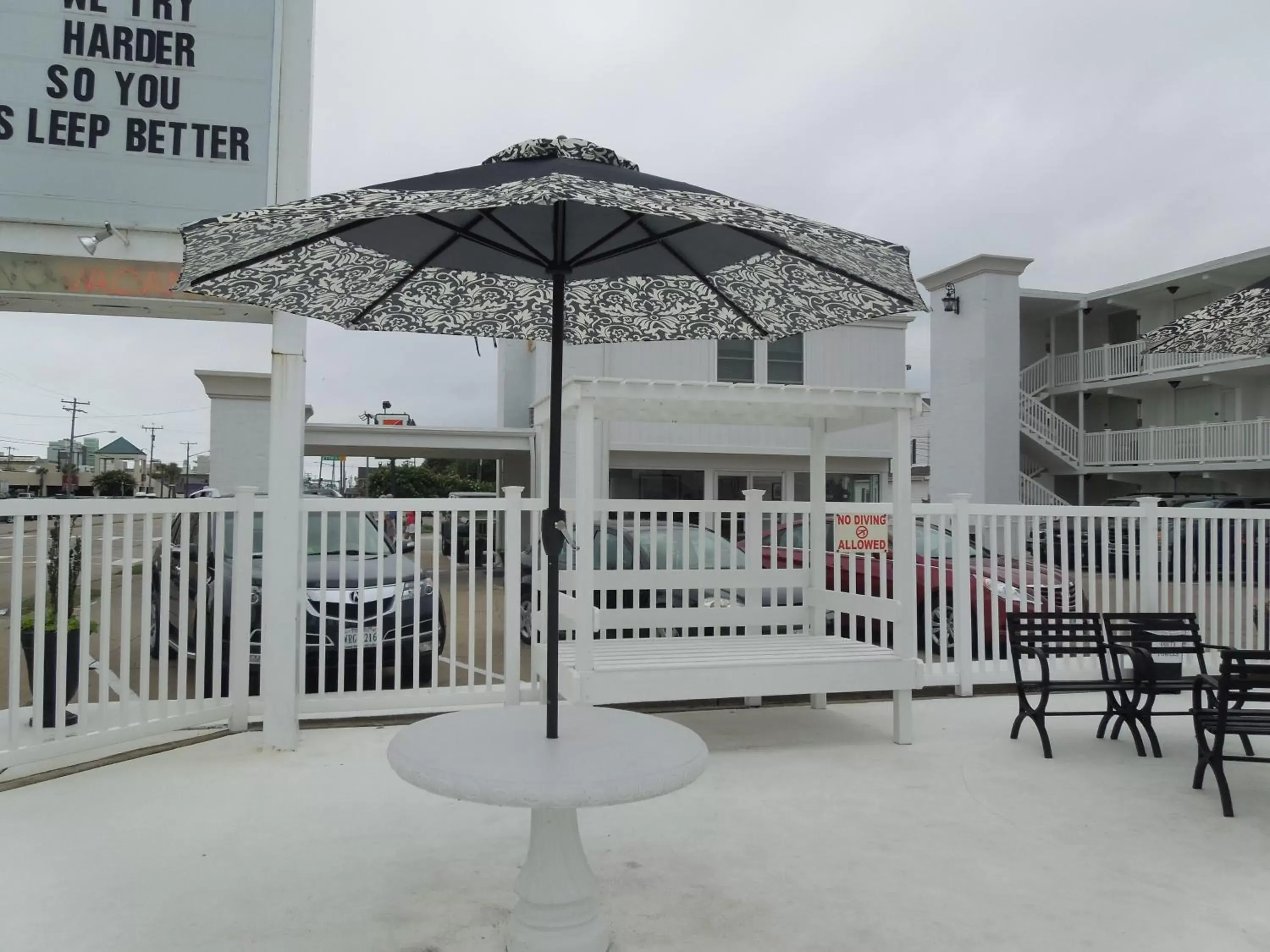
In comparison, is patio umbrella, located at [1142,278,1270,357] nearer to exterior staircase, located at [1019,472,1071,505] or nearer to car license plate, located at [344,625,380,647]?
car license plate, located at [344,625,380,647]

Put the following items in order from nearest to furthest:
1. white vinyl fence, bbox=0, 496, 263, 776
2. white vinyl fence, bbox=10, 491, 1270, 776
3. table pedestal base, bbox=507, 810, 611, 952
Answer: table pedestal base, bbox=507, 810, 611, 952 → white vinyl fence, bbox=0, 496, 263, 776 → white vinyl fence, bbox=10, 491, 1270, 776

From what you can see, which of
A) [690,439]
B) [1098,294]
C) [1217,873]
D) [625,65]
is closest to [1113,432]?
[1098,294]

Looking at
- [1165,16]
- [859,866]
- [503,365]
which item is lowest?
[859,866]

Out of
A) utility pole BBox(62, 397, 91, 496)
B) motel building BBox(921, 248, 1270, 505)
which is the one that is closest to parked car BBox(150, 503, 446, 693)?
motel building BBox(921, 248, 1270, 505)

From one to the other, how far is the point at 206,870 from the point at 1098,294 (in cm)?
2483

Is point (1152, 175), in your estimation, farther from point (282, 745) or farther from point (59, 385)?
point (59, 385)

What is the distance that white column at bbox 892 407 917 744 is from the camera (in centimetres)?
519

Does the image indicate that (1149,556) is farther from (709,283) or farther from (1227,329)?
(709,283)

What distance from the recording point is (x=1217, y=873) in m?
3.33

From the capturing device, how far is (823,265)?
3107 millimetres

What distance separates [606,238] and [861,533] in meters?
3.90

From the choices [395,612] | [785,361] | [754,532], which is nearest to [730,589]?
[754,532]

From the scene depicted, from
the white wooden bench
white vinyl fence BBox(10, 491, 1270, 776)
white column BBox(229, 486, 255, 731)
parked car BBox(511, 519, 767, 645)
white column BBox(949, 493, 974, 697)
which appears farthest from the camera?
white column BBox(949, 493, 974, 697)

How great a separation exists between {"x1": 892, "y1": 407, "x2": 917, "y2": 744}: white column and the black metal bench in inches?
24.3
